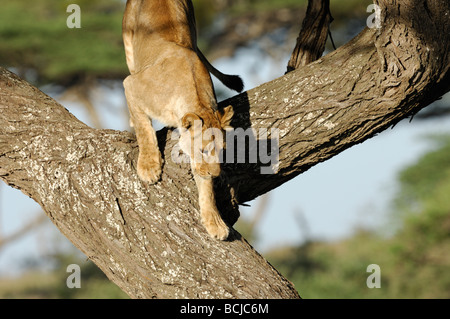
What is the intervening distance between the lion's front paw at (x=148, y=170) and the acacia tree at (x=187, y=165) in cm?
5

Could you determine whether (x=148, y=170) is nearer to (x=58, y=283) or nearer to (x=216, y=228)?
(x=216, y=228)

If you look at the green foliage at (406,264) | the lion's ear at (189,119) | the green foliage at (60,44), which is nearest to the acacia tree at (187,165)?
the lion's ear at (189,119)

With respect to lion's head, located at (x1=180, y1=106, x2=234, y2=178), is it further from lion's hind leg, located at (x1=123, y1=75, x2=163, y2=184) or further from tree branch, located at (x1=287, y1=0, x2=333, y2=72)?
tree branch, located at (x1=287, y1=0, x2=333, y2=72)

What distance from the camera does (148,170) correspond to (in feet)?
12.1

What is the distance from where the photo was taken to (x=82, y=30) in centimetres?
1434

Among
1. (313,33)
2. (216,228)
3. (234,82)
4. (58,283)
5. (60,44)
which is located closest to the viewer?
(216,228)

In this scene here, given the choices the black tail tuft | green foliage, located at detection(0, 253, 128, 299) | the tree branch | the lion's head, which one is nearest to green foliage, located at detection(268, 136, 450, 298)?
green foliage, located at detection(0, 253, 128, 299)

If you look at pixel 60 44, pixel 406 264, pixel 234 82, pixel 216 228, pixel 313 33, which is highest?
pixel 60 44

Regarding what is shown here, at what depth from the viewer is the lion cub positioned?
372 centimetres

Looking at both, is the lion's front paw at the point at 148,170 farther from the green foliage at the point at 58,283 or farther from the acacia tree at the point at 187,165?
the green foliage at the point at 58,283

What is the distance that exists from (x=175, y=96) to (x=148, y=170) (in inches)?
23.0

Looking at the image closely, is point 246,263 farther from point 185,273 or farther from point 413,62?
point 413,62

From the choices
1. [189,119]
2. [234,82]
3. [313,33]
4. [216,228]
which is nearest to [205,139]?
[189,119]

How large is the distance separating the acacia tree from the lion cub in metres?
0.10
